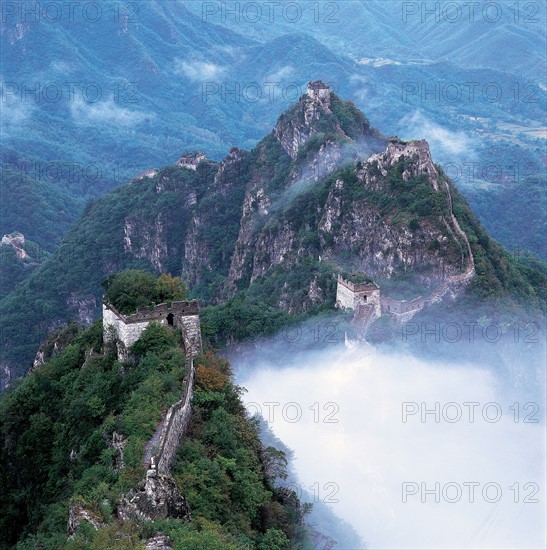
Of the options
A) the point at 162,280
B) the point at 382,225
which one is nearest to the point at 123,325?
the point at 162,280

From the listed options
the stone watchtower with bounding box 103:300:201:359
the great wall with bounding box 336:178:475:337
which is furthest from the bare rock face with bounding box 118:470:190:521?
the great wall with bounding box 336:178:475:337

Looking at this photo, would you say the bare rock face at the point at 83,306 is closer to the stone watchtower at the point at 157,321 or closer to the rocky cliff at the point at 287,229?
the rocky cliff at the point at 287,229

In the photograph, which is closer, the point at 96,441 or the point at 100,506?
the point at 100,506

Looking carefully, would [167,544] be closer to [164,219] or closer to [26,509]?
[26,509]

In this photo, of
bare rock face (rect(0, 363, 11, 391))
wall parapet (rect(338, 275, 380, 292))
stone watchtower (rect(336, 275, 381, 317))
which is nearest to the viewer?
stone watchtower (rect(336, 275, 381, 317))

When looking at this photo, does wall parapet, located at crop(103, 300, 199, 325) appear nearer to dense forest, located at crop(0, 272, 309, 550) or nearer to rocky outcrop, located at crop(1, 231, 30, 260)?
dense forest, located at crop(0, 272, 309, 550)

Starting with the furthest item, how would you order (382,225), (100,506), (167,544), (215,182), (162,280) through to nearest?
1. (215,182)
2. (382,225)
3. (162,280)
4. (100,506)
5. (167,544)
